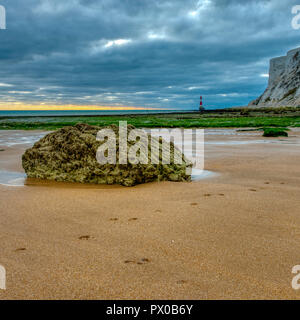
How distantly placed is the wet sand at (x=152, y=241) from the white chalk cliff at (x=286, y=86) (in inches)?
2776

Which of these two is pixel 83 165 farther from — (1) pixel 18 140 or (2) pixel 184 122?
(2) pixel 184 122

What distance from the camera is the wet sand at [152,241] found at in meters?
1.69

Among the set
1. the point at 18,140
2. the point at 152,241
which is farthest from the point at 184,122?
the point at 152,241

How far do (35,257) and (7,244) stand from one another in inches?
14.1

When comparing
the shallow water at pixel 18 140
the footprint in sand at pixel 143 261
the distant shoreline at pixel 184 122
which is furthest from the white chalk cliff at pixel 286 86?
the footprint in sand at pixel 143 261

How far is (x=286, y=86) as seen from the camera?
76.9m

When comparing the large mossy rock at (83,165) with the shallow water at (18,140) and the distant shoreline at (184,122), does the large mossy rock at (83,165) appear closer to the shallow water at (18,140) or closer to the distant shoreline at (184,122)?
the shallow water at (18,140)

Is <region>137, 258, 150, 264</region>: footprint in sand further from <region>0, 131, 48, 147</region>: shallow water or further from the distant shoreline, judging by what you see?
the distant shoreline

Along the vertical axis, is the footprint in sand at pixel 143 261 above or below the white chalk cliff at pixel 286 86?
below

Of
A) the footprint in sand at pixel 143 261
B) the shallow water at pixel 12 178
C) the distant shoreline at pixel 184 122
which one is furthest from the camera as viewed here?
the distant shoreline at pixel 184 122

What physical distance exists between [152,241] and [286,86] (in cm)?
8499
